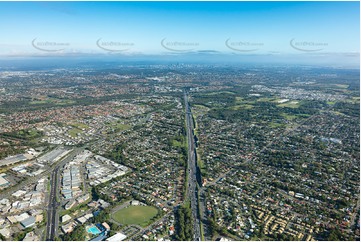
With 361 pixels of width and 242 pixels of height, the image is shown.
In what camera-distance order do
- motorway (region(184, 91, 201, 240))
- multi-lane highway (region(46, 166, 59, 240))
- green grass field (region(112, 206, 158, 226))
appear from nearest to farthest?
multi-lane highway (region(46, 166, 59, 240)) < motorway (region(184, 91, 201, 240)) < green grass field (region(112, 206, 158, 226))

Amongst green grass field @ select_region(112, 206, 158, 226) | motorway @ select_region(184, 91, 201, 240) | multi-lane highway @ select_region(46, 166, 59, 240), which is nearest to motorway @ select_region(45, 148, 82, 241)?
multi-lane highway @ select_region(46, 166, 59, 240)

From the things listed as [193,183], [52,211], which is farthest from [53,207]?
[193,183]

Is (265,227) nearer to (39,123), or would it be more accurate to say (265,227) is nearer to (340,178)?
(340,178)

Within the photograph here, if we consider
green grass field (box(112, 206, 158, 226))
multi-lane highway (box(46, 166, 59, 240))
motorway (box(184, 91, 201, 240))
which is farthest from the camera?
green grass field (box(112, 206, 158, 226))

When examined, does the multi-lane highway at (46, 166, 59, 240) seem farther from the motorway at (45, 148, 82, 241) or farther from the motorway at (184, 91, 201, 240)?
the motorway at (184, 91, 201, 240)

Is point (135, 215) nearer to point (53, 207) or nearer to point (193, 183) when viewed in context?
point (53, 207)

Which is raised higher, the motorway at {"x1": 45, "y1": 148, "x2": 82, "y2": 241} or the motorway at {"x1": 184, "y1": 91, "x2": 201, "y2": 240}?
the motorway at {"x1": 45, "y1": 148, "x2": 82, "y2": 241}

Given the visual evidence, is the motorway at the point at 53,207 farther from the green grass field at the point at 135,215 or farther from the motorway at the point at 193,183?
the motorway at the point at 193,183

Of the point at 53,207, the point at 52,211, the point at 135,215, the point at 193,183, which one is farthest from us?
the point at 193,183

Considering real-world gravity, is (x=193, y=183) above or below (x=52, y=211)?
below
